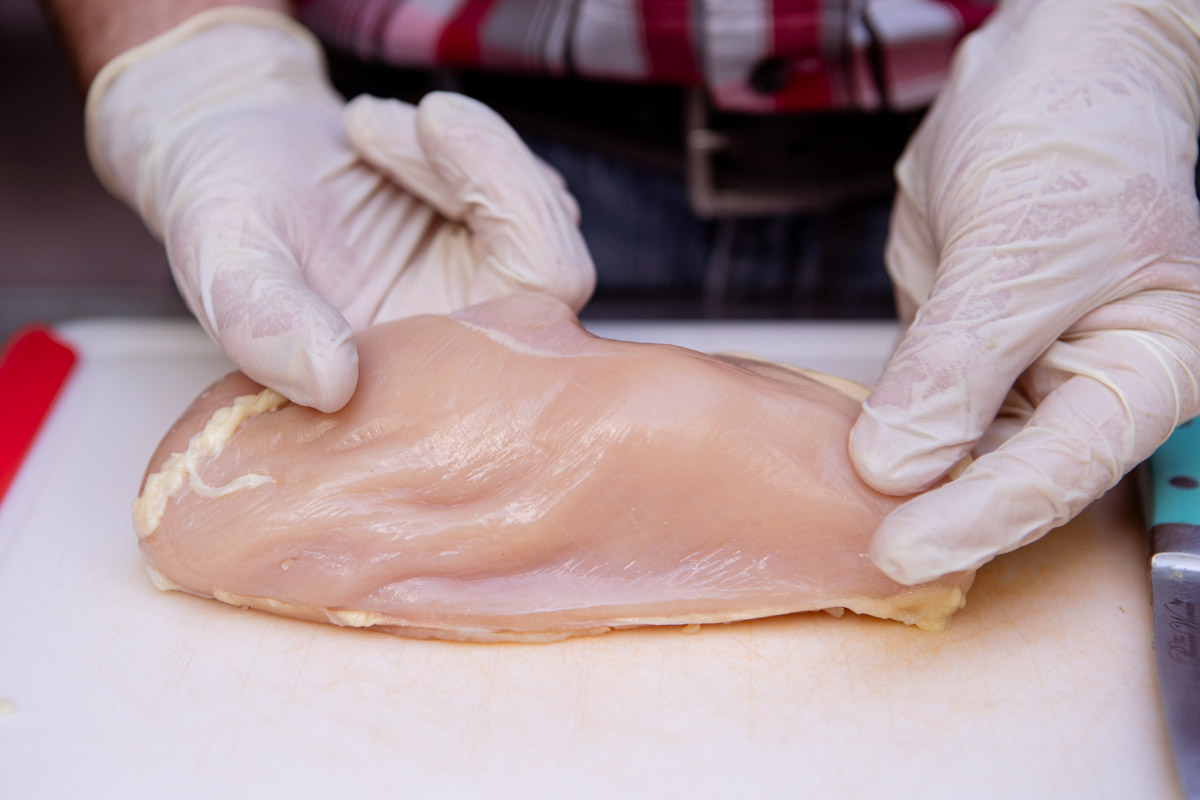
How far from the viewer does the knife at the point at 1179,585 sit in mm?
1332

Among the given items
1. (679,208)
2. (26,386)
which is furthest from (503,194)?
(26,386)

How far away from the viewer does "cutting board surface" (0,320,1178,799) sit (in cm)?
138

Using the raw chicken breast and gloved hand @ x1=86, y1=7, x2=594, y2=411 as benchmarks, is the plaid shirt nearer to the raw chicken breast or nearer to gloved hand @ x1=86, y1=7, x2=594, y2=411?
gloved hand @ x1=86, y1=7, x2=594, y2=411

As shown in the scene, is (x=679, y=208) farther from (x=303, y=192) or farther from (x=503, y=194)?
(x=303, y=192)

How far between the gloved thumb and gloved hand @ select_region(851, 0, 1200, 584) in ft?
2.13

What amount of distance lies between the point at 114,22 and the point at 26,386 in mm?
852

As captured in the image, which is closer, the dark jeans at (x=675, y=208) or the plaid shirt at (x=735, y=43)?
the plaid shirt at (x=735, y=43)

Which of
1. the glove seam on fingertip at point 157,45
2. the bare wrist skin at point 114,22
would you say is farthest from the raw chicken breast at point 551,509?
the bare wrist skin at point 114,22

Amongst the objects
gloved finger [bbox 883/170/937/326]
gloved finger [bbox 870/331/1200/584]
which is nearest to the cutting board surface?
gloved finger [bbox 870/331/1200/584]

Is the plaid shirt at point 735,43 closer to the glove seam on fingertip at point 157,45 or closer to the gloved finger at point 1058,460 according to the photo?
the glove seam on fingertip at point 157,45

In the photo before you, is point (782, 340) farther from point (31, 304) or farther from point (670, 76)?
point (31, 304)

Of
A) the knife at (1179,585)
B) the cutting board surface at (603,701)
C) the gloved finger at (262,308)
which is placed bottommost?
the cutting board surface at (603,701)

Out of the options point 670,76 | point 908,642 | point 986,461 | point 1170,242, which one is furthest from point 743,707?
point 670,76

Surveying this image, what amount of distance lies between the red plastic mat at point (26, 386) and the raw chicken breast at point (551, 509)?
665 millimetres
